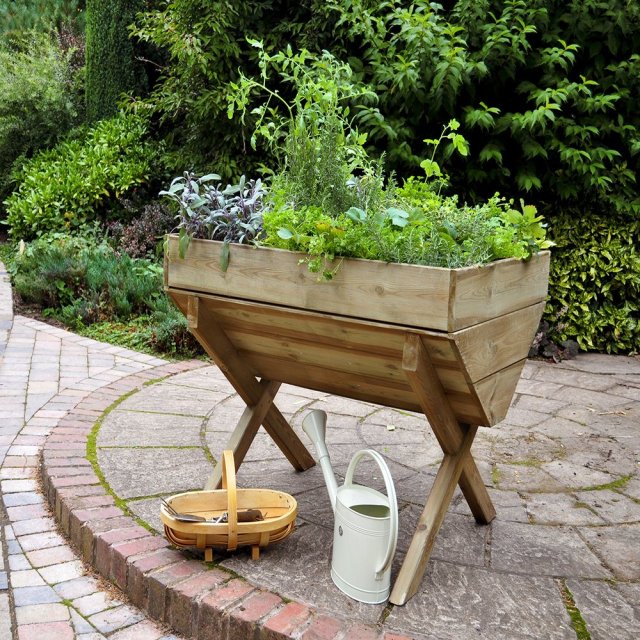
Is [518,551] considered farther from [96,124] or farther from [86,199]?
[96,124]

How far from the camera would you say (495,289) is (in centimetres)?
212

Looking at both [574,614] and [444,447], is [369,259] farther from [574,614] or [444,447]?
[574,614]

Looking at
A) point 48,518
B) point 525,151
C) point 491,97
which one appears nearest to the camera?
point 48,518

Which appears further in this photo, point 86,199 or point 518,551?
point 86,199

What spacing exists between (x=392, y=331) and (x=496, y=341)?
0.35 m

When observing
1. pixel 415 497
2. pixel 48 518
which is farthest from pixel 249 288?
pixel 48 518

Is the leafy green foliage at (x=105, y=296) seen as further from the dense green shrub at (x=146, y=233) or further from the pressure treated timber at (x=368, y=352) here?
the pressure treated timber at (x=368, y=352)

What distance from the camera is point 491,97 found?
581cm

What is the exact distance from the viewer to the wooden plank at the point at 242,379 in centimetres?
256

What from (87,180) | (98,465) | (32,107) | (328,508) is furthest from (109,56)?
(328,508)

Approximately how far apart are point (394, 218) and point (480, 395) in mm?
579

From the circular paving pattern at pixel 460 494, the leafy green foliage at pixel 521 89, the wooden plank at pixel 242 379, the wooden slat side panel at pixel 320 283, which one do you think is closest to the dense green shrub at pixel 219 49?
the leafy green foliage at pixel 521 89

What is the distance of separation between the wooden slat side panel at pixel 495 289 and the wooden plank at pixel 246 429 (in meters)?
1.04

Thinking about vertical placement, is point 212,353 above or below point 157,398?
above
